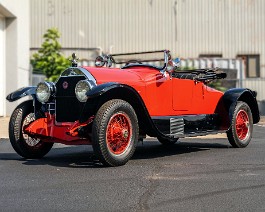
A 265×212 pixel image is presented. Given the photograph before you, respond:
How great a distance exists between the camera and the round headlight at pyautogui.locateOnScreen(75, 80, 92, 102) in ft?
23.0

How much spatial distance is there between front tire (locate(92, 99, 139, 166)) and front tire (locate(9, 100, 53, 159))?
56.9 inches

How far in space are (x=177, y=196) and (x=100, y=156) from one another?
1806 millimetres

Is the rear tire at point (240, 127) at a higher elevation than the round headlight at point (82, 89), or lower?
lower

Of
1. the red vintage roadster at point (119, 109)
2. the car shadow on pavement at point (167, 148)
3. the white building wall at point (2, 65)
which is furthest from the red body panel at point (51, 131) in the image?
the white building wall at point (2, 65)

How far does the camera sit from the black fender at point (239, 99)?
925cm

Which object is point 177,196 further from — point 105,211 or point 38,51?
point 38,51

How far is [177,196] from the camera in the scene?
5.13 metres

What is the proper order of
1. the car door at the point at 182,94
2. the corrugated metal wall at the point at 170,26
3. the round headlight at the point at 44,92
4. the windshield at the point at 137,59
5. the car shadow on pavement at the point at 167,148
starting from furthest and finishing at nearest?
the corrugated metal wall at the point at 170,26, the windshield at the point at 137,59, the car shadow on pavement at the point at 167,148, the car door at the point at 182,94, the round headlight at the point at 44,92

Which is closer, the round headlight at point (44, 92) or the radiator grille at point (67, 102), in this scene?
the radiator grille at point (67, 102)

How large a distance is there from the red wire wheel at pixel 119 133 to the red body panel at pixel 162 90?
570mm

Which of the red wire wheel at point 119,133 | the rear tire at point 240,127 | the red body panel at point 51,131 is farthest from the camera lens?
the rear tire at point 240,127

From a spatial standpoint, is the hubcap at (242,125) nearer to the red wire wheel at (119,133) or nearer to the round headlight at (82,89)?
the red wire wheel at (119,133)

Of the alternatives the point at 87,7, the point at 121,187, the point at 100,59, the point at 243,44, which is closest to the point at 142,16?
the point at 87,7

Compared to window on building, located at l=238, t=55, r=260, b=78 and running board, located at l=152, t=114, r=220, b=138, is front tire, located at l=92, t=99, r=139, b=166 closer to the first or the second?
running board, located at l=152, t=114, r=220, b=138
